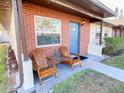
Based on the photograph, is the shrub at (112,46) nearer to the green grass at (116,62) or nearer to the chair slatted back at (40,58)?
the green grass at (116,62)

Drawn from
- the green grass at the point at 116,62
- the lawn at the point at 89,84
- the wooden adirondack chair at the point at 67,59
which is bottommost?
the lawn at the point at 89,84

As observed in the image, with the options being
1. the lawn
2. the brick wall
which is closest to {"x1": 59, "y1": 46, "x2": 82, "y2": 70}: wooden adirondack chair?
the brick wall

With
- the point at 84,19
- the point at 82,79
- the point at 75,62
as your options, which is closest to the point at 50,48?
the point at 75,62

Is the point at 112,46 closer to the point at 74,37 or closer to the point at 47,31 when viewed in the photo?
the point at 74,37

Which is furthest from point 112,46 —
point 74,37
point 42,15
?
point 42,15

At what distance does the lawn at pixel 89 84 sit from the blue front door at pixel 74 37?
8.77ft

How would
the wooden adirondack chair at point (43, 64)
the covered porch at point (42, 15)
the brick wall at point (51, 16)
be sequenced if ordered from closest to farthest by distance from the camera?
1. the covered porch at point (42, 15)
2. the wooden adirondack chair at point (43, 64)
3. the brick wall at point (51, 16)


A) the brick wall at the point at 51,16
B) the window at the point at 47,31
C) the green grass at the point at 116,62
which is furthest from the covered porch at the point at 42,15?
the green grass at the point at 116,62

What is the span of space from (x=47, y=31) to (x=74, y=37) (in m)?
2.19

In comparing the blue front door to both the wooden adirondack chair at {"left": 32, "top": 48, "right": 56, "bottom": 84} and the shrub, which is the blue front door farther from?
the shrub

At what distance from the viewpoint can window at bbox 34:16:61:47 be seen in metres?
4.52

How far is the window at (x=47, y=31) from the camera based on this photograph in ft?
14.8

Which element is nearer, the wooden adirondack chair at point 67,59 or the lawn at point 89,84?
the lawn at point 89,84

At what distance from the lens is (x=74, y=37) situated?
655 cm
